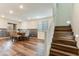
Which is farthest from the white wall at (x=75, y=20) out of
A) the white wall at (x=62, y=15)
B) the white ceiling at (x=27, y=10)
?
the white ceiling at (x=27, y=10)

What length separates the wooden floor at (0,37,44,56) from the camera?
2029mm

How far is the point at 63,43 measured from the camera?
219 cm

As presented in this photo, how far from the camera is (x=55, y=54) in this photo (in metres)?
2.14

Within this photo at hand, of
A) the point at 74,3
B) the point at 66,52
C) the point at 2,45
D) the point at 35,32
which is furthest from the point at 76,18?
the point at 2,45

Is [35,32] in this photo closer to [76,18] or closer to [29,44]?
[29,44]

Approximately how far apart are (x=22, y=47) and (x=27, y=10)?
688 mm

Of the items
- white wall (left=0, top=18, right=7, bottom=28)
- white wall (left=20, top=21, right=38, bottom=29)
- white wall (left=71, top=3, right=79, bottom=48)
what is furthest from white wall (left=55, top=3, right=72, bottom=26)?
white wall (left=0, top=18, right=7, bottom=28)

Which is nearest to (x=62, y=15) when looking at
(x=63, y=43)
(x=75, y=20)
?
(x=75, y=20)

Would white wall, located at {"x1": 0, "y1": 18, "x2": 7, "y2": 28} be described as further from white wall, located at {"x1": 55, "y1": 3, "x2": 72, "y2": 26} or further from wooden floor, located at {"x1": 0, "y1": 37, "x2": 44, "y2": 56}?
white wall, located at {"x1": 55, "y1": 3, "x2": 72, "y2": 26}

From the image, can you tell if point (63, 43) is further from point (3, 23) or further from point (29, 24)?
point (3, 23)

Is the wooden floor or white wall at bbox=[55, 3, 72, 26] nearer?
the wooden floor

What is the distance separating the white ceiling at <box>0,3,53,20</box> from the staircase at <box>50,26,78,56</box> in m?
0.42

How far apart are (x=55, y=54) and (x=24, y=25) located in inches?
31.3

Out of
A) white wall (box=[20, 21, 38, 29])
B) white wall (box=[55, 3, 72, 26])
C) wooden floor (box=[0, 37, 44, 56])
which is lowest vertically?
wooden floor (box=[0, 37, 44, 56])
